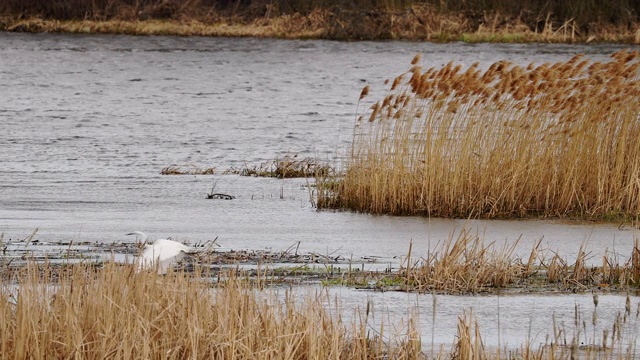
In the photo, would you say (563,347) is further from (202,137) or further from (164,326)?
(202,137)

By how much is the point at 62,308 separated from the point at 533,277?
14.4 feet

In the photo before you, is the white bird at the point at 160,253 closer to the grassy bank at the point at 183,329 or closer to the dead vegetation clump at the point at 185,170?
the grassy bank at the point at 183,329

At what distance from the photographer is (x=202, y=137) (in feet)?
A: 79.0

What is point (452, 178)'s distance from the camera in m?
14.0

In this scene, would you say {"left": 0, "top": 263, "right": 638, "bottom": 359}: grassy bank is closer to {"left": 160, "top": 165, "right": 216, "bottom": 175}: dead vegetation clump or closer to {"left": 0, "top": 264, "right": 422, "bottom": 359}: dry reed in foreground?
{"left": 0, "top": 264, "right": 422, "bottom": 359}: dry reed in foreground

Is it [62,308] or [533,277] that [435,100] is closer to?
[533,277]

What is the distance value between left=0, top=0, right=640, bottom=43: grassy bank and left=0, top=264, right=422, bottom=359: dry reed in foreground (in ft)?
142

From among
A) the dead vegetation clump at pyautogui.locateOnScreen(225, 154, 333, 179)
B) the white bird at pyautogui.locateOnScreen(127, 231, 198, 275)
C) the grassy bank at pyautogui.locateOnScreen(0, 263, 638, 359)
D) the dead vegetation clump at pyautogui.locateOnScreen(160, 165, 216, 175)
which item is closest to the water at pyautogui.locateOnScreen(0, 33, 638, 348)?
the dead vegetation clump at pyautogui.locateOnScreen(160, 165, 216, 175)

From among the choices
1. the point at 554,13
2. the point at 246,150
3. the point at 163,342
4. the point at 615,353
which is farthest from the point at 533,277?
the point at 554,13

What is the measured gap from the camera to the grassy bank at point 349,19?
51188 millimetres

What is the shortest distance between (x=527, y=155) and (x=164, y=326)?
7714mm

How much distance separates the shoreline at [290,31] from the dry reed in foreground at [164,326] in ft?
142

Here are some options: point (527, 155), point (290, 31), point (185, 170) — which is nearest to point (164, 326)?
point (527, 155)

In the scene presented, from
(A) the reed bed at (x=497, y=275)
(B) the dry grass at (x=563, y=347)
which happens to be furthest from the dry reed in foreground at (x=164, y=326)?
(A) the reed bed at (x=497, y=275)
